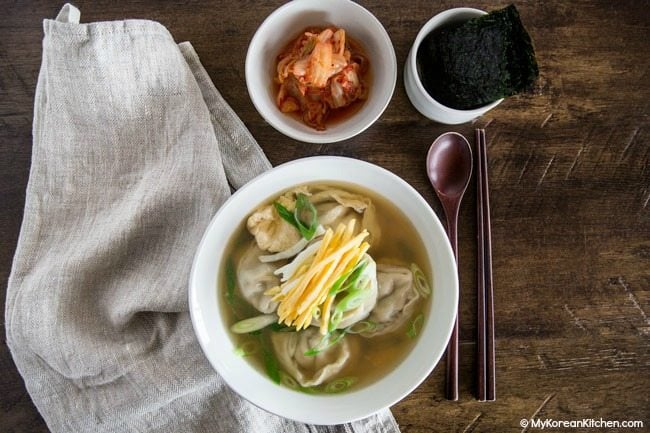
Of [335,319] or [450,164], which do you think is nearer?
[335,319]

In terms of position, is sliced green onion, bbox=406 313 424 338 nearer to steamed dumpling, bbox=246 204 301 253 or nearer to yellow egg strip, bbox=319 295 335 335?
yellow egg strip, bbox=319 295 335 335

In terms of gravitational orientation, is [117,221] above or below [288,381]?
above

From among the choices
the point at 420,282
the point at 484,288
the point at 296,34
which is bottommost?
the point at 484,288

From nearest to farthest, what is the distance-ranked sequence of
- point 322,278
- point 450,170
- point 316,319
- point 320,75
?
1. point 322,278
2. point 316,319
3. point 320,75
4. point 450,170

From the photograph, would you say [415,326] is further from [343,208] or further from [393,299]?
[343,208]

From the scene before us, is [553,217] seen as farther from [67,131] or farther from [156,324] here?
[67,131]

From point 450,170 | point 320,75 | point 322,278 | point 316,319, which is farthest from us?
point 450,170

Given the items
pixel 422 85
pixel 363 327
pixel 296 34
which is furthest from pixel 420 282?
pixel 296 34

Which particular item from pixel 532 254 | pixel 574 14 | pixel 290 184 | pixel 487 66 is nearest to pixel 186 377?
pixel 290 184
